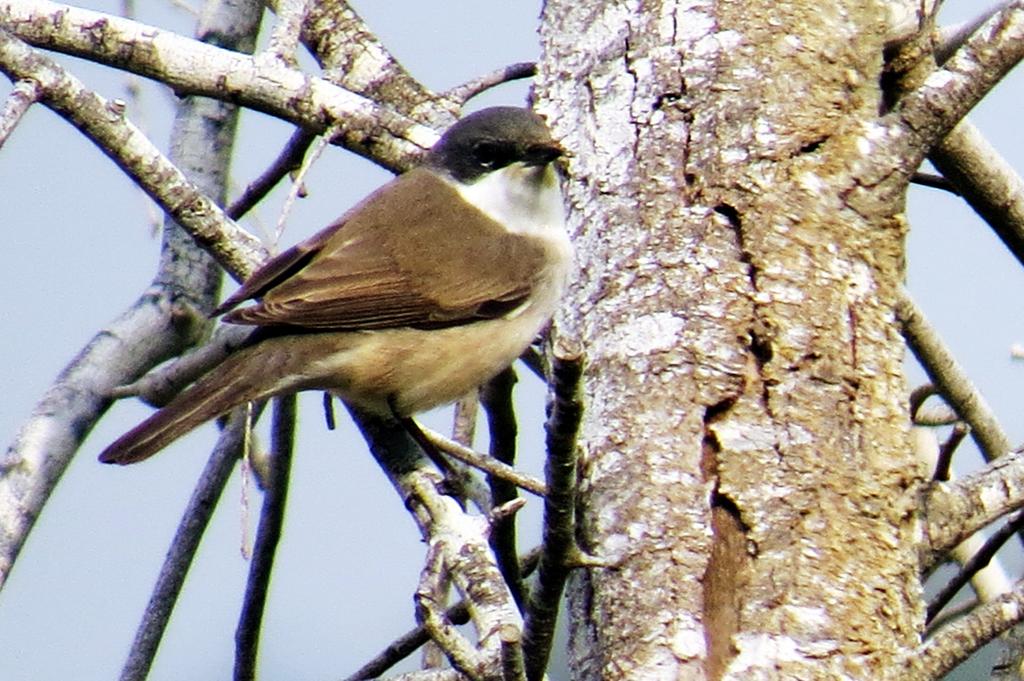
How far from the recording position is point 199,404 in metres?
3.52

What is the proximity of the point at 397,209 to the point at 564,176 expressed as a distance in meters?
1.18

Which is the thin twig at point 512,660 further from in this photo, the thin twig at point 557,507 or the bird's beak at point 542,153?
the bird's beak at point 542,153

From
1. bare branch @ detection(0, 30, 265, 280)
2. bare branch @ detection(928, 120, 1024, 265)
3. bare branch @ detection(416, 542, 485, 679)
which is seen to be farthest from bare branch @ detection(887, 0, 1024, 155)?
bare branch @ detection(0, 30, 265, 280)

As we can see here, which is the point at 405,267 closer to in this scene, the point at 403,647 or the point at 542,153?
the point at 542,153

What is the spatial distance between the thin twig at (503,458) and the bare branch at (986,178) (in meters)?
1.36

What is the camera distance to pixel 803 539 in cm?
248

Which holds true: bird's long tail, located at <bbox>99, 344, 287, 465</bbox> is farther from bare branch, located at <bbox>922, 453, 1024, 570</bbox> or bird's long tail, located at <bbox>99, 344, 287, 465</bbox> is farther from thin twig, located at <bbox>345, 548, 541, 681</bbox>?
bare branch, located at <bbox>922, 453, 1024, 570</bbox>

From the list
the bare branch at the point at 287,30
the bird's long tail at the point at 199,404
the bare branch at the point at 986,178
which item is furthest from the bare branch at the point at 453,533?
the bare branch at the point at 986,178

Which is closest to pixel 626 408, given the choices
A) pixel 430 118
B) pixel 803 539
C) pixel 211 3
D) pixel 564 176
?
pixel 803 539

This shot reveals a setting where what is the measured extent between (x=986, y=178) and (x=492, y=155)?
1487 mm

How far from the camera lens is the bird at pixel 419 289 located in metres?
3.73

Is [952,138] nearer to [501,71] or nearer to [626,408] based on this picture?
[501,71]

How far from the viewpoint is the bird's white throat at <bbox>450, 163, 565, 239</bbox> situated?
4.39m

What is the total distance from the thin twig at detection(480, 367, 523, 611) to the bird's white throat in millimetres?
493
